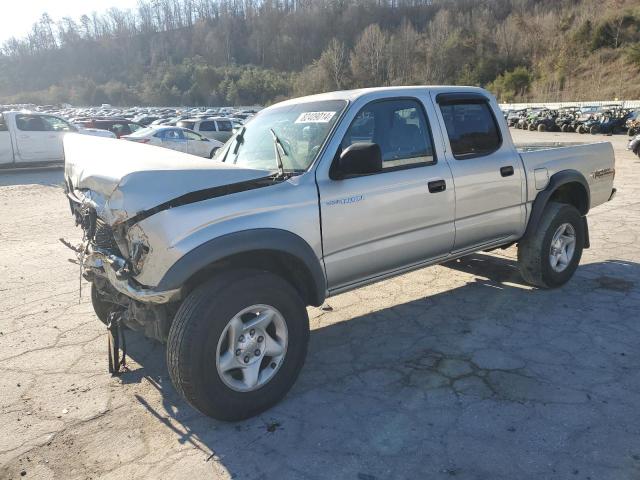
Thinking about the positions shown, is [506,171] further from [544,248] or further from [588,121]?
[588,121]

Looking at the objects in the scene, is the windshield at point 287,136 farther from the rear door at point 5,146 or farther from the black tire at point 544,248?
the rear door at point 5,146

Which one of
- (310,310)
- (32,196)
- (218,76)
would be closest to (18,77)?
(218,76)

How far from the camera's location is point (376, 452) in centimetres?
279

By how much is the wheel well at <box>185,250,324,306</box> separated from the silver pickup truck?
10mm

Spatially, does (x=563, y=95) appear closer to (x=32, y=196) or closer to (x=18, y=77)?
(x=32, y=196)

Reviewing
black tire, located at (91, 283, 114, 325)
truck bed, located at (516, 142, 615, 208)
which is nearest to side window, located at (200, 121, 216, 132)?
truck bed, located at (516, 142, 615, 208)

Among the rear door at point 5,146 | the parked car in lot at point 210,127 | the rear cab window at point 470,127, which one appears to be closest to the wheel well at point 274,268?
the rear cab window at point 470,127

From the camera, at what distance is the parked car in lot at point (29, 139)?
15969 mm

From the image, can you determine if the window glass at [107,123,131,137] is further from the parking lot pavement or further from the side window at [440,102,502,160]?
the side window at [440,102,502,160]

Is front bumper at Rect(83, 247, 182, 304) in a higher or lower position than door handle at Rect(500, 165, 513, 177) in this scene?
lower

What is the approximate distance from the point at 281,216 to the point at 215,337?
833 mm

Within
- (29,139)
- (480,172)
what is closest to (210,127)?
(29,139)

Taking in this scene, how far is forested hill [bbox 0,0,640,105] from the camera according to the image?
6606cm

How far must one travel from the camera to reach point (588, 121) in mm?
29312
